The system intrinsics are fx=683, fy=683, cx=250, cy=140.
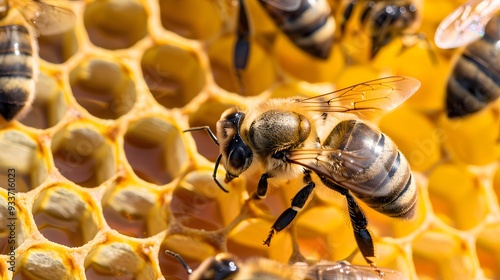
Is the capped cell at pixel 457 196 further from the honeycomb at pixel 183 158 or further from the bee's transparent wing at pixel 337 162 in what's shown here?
the bee's transparent wing at pixel 337 162

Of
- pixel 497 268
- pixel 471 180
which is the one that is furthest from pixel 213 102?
pixel 497 268

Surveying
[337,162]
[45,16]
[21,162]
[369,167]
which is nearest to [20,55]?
[45,16]

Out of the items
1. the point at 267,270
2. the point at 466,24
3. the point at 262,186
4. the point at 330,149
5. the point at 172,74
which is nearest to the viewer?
the point at 267,270

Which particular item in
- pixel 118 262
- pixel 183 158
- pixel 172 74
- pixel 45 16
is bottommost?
pixel 118 262

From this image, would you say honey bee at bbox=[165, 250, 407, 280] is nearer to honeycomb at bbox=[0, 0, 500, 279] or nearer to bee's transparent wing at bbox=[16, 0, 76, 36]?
honeycomb at bbox=[0, 0, 500, 279]

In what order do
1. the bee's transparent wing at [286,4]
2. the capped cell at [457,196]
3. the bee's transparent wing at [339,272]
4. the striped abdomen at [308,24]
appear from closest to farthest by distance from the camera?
the bee's transparent wing at [339,272] → the bee's transparent wing at [286,4] → the striped abdomen at [308,24] → the capped cell at [457,196]

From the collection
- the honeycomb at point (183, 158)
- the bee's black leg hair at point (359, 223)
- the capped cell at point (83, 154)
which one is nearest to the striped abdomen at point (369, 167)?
the bee's black leg hair at point (359, 223)

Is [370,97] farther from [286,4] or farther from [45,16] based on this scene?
[45,16]
